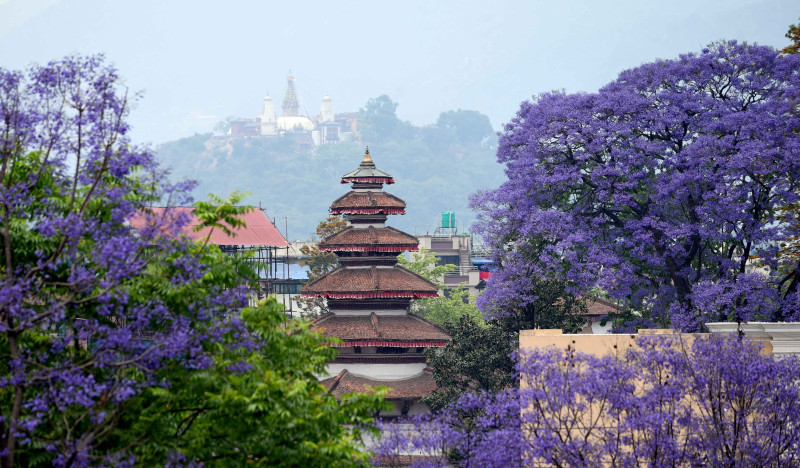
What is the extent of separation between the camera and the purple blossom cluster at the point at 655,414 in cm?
2666

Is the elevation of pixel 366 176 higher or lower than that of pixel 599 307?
higher

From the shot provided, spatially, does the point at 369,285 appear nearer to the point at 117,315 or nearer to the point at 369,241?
the point at 369,241

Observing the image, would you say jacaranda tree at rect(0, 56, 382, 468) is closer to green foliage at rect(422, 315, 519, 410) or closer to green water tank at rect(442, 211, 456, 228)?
green foliage at rect(422, 315, 519, 410)

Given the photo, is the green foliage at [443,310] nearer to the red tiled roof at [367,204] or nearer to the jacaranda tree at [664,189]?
the red tiled roof at [367,204]

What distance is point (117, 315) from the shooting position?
70.5 ft

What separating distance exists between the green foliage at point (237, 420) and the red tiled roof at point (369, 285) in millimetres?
34253

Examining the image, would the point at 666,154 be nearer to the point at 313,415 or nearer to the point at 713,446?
the point at 713,446

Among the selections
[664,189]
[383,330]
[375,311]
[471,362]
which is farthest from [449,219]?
[471,362]

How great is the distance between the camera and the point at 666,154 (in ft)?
172

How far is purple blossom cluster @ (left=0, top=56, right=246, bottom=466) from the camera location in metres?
19.7

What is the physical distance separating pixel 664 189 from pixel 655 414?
2531 centimetres

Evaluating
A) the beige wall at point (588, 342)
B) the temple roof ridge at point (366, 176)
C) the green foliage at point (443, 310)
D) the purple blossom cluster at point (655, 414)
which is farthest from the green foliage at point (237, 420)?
the green foliage at point (443, 310)

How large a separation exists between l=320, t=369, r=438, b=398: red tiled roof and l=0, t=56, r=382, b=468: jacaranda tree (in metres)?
31.5

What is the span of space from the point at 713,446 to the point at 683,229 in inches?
942
